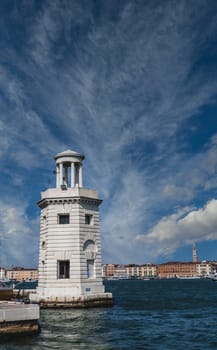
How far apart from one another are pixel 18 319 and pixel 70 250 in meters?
14.7

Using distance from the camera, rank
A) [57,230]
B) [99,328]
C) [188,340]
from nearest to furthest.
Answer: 1. [188,340]
2. [99,328]
3. [57,230]

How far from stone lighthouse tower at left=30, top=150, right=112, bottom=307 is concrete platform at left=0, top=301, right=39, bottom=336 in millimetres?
12643

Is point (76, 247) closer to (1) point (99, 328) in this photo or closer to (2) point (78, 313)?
(2) point (78, 313)

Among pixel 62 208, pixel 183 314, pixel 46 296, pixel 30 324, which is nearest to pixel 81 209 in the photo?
pixel 62 208

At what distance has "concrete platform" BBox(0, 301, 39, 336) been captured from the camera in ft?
69.7

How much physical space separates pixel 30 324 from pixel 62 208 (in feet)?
52.0

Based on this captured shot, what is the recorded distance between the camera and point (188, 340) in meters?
22.6

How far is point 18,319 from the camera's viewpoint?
21719 millimetres

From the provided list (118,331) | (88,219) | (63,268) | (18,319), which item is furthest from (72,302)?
(18,319)

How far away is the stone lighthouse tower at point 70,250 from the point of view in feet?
117

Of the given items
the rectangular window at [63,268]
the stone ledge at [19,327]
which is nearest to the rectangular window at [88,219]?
the rectangular window at [63,268]

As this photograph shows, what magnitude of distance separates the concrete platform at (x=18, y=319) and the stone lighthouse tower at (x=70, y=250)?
12643mm

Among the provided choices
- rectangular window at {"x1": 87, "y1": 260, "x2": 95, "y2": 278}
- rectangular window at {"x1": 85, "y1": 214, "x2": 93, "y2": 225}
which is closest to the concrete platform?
rectangular window at {"x1": 87, "y1": 260, "x2": 95, "y2": 278}

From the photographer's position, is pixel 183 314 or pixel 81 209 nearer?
pixel 183 314
